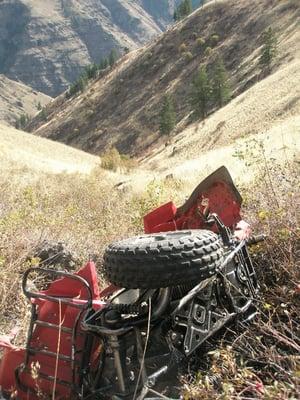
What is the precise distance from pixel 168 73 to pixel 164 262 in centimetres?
9091

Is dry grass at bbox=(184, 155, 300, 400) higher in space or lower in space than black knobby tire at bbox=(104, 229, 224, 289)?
lower

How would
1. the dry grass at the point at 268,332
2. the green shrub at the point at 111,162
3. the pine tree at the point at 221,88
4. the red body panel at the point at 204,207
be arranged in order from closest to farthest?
the dry grass at the point at 268,332 < the red body panel at the point at 204,207 < the green shrub at the point at 111,162 < the pine tree at the point at 221,88

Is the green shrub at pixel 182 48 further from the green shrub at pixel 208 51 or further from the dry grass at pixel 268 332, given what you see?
the dry grass at pixel 268 332

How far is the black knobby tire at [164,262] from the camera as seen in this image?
10.4ft

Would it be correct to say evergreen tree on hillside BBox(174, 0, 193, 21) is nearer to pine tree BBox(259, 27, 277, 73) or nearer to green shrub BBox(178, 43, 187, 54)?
green shrub BBox(178, 43, 187, 54)

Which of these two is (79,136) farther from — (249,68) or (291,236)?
(291,236)

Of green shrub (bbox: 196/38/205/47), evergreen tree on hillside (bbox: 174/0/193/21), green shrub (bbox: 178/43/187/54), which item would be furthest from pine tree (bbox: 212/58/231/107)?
evergreen tree on hillside (bbox: 174/0/193/21)

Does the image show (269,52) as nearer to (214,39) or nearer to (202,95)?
(202,95)

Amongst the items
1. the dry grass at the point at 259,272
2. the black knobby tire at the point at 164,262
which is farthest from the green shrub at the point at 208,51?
the black knobby tire at the point at 164,262

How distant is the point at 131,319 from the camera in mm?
3199

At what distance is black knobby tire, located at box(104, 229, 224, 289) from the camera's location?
3.18 m

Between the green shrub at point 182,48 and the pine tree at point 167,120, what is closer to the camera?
the pine tree at point 167,120

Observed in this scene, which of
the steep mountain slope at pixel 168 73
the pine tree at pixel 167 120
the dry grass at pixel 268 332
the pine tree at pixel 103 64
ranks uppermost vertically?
the pine tree at pixel 103 64

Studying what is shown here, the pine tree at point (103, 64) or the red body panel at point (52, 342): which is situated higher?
the pine tree at point (103, 64)
